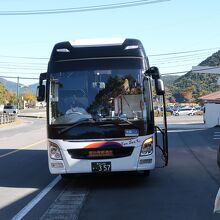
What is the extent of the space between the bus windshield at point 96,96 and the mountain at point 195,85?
112672mm

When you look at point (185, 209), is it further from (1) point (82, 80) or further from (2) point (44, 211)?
(1) point (82, 80)

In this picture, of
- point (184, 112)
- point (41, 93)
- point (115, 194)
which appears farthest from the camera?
point (184, 112)

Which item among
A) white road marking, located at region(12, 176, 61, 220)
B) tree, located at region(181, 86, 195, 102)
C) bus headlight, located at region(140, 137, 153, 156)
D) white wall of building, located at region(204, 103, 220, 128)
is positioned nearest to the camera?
white road marking, located at region(12, 176, 61, 220)

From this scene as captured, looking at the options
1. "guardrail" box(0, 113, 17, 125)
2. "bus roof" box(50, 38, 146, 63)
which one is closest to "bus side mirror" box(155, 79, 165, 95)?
"bus roof" box(50, 38, 146, 63)

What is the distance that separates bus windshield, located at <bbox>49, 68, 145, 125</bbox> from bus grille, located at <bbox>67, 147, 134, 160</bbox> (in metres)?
0.60

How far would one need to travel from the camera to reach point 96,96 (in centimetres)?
1063

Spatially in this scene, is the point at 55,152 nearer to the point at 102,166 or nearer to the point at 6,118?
the point at 102,166

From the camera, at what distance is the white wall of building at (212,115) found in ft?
151

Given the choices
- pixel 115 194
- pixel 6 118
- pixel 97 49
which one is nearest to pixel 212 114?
pixel 6 118

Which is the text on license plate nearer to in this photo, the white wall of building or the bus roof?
the bus roof

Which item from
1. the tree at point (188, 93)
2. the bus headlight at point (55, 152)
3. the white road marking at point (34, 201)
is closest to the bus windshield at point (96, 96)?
the bus headlight at point (55, 152)

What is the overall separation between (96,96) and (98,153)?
1222 mm

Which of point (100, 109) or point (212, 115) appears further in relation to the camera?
point (212, 115)

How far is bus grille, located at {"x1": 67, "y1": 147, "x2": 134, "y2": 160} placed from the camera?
10320mm
